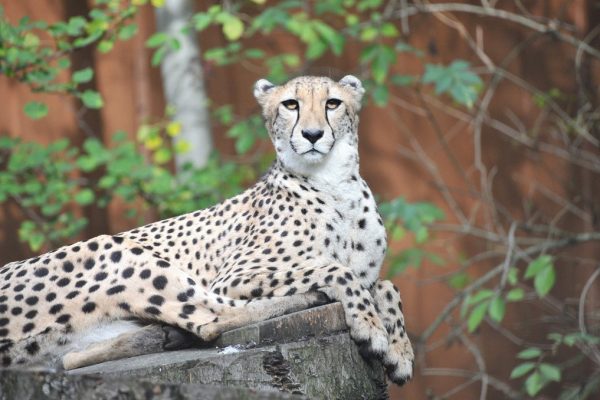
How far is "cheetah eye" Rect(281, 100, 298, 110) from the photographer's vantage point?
13.2ft

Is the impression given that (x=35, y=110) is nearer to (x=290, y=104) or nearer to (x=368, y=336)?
(x=290, y=104)

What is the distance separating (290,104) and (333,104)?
7.2 inches

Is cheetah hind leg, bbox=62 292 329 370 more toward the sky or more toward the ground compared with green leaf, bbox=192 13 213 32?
more toward the ground

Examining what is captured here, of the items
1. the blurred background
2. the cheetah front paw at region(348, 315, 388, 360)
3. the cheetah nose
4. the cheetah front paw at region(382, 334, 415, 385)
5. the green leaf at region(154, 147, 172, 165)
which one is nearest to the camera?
the cheetah front paw at region(348, 315, 388, 360)

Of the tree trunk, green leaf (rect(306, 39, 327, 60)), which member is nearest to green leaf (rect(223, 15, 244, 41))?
green leaf (rect(306, 39, 327, 60))

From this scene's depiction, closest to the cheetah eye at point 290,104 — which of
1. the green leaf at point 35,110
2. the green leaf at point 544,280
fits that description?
the green leaf at point 35,110

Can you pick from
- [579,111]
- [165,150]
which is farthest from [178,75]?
[579,111]

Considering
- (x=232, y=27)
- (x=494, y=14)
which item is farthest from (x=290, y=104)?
(x=494, y=14)

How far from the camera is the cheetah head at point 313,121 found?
3842mm

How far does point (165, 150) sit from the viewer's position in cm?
643

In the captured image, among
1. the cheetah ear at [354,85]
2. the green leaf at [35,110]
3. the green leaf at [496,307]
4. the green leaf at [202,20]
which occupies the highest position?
the green leaf at [202,20]

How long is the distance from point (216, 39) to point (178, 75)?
704mm

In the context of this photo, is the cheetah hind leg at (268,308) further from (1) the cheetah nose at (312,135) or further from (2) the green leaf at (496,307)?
(2) the green leaf at (496,307)

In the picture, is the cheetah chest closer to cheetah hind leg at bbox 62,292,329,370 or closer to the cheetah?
the cheetah
